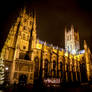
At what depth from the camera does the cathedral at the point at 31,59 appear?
99.0 ft

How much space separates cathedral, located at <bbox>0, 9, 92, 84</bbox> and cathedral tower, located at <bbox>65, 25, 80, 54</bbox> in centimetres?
1796

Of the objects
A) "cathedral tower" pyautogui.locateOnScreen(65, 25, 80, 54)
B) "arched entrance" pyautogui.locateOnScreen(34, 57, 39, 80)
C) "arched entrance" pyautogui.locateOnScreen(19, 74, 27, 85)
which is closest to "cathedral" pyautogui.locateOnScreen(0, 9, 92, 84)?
"arched entrance" pyautogui.locateOnScreen(34, 57, 39, 80)

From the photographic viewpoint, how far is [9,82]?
2683 centimetres

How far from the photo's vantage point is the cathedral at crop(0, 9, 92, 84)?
3017 centimetres

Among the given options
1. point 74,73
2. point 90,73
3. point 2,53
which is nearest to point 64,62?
point 74,73

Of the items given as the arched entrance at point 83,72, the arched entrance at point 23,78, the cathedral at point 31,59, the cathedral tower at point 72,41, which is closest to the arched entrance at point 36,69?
the cathedral at point 31,59

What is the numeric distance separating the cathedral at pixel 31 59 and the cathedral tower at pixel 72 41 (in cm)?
1796

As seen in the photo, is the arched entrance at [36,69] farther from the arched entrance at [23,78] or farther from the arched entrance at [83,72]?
the arched entrance at [83,72]

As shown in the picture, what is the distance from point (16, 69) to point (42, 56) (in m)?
13.4

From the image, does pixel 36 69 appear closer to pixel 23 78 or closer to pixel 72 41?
pixel 23 78

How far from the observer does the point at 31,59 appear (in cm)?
3372

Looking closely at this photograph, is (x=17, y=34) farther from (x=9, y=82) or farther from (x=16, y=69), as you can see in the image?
(x=9, y=82)

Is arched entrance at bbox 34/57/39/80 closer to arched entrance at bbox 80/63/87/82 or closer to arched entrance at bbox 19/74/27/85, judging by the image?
arched entrance at bbox 19/74/27/85

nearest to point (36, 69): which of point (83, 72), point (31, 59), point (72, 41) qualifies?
point (31, 59)
